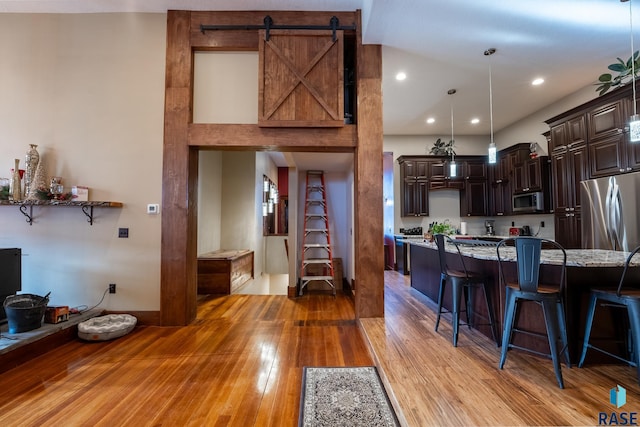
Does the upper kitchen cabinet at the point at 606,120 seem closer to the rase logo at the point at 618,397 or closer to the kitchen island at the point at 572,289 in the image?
the kitchen island at the point at 572,289

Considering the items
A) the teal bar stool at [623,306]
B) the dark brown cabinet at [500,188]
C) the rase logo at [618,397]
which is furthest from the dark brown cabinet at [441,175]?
the rase logo at [618,397]

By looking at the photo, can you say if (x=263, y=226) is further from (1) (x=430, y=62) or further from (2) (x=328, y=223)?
(1) (x=430, y=62)

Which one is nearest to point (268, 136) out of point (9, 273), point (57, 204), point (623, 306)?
point (57, 204)

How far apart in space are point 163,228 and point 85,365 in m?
1.43

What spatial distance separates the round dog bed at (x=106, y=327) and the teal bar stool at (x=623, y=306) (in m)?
4.10

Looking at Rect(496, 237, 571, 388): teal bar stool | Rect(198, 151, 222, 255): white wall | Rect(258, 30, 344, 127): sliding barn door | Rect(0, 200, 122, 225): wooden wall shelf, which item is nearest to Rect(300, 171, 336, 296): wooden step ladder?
Rect(198, 151, 222, 255): white wall

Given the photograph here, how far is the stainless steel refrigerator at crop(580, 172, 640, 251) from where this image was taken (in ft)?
11.0

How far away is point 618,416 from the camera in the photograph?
1577 mm

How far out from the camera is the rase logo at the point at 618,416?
1.53m

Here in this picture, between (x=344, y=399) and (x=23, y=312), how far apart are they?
2969mm

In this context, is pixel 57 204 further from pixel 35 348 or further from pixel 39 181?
pixel 35 348

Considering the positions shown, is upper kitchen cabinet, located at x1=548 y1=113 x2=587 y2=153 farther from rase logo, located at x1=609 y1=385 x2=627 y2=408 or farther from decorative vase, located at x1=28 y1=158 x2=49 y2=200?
decorative vase, located at x1=28 y1=158 x2=49 y2=200

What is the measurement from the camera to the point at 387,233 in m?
7.41

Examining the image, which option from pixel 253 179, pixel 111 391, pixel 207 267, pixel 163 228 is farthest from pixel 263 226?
pixel 111 391
